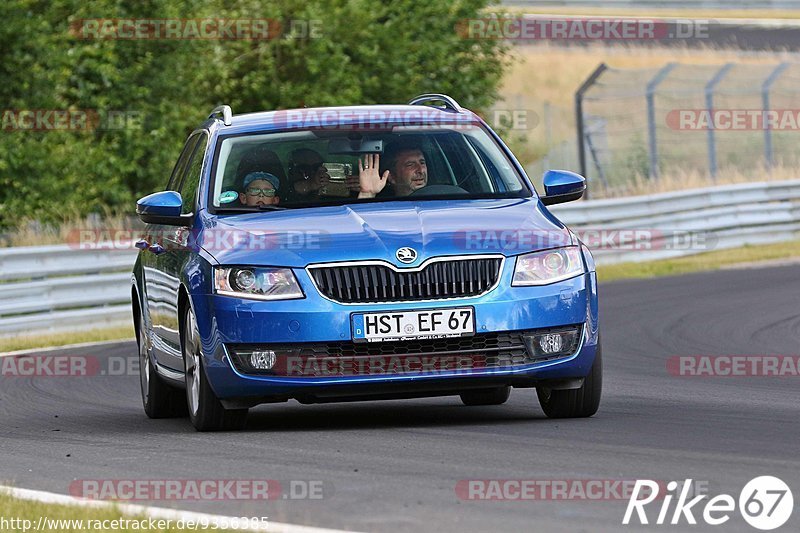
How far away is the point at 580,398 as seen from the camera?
364 inches

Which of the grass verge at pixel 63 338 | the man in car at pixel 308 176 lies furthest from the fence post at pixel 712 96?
the man in car at pixel 308 176

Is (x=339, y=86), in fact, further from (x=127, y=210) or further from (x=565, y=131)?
(x=565, y=131)

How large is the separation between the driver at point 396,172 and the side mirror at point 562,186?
2.21ft

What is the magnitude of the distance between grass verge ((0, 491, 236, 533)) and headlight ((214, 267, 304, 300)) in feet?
6.59

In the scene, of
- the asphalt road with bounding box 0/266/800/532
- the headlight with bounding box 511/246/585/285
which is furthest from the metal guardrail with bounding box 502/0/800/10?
the headlight with bounding box 511/246/585/285

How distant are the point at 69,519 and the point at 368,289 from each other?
8.22ft

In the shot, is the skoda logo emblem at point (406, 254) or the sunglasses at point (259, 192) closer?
the skoda logo emblem at point (406, 254)

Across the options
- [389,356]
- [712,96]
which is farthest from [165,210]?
[712,96]

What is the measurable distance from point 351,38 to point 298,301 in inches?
950

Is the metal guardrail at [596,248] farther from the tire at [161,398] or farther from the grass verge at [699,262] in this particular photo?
the tire at [161,398]

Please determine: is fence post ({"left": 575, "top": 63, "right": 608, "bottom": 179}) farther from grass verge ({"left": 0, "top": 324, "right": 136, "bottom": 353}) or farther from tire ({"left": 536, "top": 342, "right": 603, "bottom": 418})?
tire ({"left": 536, "top": 342, "right": 603, "bottom": 418})

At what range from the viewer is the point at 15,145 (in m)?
25.3

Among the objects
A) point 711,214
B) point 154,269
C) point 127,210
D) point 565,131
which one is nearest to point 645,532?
point 154,269

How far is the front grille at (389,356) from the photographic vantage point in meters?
8.66
